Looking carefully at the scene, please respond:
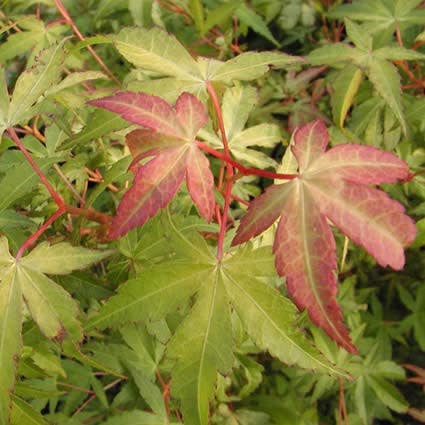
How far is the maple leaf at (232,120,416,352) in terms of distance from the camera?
0.67 metres

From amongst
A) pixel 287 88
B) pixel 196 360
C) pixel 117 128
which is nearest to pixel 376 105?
pixel 287 88

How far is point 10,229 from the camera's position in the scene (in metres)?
1.01

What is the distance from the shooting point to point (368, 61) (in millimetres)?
1229

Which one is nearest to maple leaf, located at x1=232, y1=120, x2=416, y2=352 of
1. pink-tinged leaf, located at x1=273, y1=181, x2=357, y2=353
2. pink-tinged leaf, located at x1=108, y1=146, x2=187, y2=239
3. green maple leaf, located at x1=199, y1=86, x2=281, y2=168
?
pink-tinged leaf, located at x1=273, y1=181, x2=357, y2=353

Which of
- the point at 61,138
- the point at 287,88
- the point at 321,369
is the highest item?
the point at 61,138

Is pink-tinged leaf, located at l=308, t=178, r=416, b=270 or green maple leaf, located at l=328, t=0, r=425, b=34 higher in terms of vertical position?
pink-tinged leaf, located at l=308, t=178, r=416, b=270

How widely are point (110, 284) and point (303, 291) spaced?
20.0 inches

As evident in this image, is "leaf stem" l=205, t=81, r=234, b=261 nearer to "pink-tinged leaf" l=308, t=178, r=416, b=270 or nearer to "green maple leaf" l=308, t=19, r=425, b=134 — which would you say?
"pink-tinged leaf" l=308, t=178, r=416, b=270

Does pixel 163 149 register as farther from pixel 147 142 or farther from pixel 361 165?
pixel 361 165

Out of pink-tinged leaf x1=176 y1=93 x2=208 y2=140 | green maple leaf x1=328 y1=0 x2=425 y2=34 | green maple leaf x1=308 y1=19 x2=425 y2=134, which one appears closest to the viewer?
pink-tinged leaf x1=176 y1=93 x2=208 y2=140

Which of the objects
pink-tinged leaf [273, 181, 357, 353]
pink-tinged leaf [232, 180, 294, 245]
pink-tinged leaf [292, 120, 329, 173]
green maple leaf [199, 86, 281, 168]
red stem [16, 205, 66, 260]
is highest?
red stem [16, 205, 66, 260]

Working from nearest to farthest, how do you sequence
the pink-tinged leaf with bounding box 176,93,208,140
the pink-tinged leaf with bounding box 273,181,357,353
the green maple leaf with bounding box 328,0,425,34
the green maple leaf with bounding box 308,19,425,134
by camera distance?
1. the pink-tinged leaf with bounding box 273,181,357,353
2. the pink-tinged leaf with bounding box 176,93,208,140
3. the green maple leaf with bounding box 308,19,425,134
4. the green maple leaf with bounding box 328,0,425,34

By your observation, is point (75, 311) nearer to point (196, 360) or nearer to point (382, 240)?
point (196, 360)

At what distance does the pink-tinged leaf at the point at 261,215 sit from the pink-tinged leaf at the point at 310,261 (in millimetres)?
11
